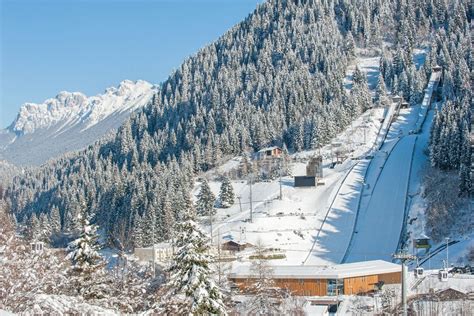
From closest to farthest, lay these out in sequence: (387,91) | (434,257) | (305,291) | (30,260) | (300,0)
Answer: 1. (30,260)
2. (305,291)
3. (434,257)
4. (387,91)
5. (300,0)

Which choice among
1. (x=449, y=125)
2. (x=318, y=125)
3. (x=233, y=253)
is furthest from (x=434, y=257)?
(x=318, y=125)

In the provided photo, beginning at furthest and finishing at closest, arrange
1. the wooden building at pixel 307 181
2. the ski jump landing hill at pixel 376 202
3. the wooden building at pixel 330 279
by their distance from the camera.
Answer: the wooden building at pixel 307 181, the ski jump landing hill at pixel 376 202, the wooden building at pixel 330 279

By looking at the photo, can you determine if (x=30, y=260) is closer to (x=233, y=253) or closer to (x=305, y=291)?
(x=305, y=291)

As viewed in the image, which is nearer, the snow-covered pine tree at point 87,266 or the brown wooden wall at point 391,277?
the snow-covered pine tree at point 87,266

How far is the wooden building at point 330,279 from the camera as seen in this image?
132ft

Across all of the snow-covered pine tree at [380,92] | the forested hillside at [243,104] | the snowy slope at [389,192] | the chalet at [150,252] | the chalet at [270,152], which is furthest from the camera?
the snow-covered pine tree at [380,92]

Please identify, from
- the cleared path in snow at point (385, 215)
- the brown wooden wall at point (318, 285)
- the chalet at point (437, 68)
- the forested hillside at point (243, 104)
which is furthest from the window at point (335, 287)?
the chalet at point (437, 68)

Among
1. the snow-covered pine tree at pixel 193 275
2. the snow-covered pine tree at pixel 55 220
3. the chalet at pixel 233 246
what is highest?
the snow-covered pine tree at pixel 55 220

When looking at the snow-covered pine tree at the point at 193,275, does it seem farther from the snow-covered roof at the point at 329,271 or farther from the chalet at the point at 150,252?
the chalet at the point at 150,252

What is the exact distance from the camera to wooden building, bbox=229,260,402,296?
132 ft

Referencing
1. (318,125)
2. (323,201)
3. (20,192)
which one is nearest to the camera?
(323,201)

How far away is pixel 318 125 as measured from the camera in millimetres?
85875

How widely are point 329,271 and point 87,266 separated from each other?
28.3m

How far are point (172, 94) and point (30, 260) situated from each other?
4474 inches
